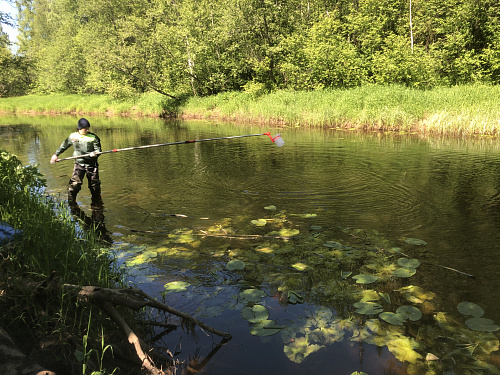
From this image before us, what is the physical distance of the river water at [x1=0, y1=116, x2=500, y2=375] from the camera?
4109mm

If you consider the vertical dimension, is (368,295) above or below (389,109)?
below

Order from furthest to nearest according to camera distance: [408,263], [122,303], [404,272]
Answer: [408,263] < [404,272] < [122,303]

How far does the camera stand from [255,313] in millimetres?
4531

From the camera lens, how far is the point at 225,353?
13.1 ft

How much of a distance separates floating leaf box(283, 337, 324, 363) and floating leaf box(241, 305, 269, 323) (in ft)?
1.65

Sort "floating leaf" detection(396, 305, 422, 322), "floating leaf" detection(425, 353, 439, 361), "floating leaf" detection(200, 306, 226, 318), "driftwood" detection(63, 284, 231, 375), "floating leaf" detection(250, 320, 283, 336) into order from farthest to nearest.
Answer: "floating leaf" detection(200, 306, 226, 318), "floating leaf" detection(396, 305, 422, 322), "floating leaf" detection(250, 320, 283, 336), "floating leaf" detection(425, 353, 439, 361), "driftwood" detection(63, 284, 231, 375)

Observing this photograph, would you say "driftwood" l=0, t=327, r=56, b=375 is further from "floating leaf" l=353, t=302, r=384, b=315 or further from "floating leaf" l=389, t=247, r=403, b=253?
"floating leaf" l=389, t=247, r=403, b=253

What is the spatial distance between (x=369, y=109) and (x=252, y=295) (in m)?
19.3

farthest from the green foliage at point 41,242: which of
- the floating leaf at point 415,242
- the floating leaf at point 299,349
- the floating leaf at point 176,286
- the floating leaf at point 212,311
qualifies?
the floating leaf at point 415,242

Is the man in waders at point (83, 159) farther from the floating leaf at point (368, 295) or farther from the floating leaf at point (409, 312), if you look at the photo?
the floating leaf at point (409, 312)

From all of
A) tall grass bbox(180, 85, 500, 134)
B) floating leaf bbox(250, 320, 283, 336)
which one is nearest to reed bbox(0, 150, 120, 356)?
floating leaf bbox(250, 320, 283, 336)

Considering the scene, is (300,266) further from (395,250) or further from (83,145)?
(83,145)

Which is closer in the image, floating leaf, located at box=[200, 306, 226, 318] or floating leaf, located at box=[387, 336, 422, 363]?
floating leaf, located at box=[387, 336, 422, 363]

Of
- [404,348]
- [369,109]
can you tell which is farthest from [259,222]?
[369,109]
